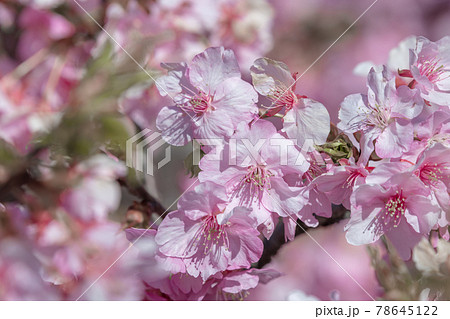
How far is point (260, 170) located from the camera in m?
0.55

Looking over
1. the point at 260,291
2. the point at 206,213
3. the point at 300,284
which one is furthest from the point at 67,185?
the point at 300,284

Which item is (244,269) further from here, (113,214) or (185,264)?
(113,214)

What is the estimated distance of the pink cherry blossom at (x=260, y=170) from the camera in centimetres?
53

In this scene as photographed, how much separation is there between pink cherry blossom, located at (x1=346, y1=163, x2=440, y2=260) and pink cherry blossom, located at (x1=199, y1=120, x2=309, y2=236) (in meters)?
0.06

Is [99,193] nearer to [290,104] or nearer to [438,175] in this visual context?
[290,104]

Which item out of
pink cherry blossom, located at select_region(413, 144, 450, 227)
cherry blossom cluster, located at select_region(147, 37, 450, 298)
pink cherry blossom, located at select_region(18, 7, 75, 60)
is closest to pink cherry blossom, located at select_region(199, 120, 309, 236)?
cherry blossom cluster, located at select_region(147, 37, 450, 298)

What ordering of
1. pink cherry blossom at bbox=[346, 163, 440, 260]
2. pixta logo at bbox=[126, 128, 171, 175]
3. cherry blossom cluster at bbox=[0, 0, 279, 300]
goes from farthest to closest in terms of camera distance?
pixta logo at bbox=[126, 128, 171, 175] < pink cherry blossom at bbox=[346, 163, 440, 260] < cherry blossom cluster at bbox=[0, 0, 279, 300]

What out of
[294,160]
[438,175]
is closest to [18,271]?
[294,160]

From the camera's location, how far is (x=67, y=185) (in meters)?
0.36

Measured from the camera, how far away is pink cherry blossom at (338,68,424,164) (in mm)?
503

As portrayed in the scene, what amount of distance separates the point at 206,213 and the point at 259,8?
0.44m

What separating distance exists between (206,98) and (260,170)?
0.33 feet

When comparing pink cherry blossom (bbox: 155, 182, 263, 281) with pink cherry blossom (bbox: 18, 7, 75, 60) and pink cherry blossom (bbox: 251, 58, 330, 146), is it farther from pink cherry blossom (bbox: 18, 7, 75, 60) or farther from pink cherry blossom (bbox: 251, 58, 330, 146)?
pink cherry blossom (bbox: 18, 7, 75, 60)

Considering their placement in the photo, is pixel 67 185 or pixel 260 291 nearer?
pixel 67 185
